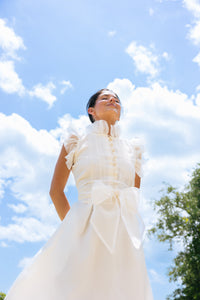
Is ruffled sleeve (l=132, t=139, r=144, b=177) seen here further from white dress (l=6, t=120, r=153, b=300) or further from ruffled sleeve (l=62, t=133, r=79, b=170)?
ruffled sleeve (l=62, t=133, r=79, b=170)

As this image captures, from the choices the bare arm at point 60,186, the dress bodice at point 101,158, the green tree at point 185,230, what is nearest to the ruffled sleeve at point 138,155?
the dress bodice at point 101,158

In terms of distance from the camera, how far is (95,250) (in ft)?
7.29

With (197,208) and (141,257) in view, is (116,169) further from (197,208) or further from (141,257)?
(197,208)

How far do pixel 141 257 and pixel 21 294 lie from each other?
84 centimetres

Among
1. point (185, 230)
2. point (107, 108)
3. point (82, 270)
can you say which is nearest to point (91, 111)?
point (107, 108)

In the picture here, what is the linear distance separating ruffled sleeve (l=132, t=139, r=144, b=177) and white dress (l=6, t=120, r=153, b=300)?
1.13 ft

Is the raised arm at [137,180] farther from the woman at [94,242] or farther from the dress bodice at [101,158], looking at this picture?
the woman at [94,242]

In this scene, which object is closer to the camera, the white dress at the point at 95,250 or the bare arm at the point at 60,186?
the white dress at the point at 95,250

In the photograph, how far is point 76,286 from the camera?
6.77ft

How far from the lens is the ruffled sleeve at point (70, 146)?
9.27 ft

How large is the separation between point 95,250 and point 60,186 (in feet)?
2.56

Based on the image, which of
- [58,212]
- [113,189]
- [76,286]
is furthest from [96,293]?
[58,212]

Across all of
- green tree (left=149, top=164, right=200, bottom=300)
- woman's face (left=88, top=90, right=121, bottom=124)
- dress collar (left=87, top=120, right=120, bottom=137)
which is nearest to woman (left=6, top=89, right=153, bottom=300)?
dress collar (left=87, top=120, right=120, bottom=137)

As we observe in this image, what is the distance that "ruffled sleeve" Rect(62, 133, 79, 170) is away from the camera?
282 centimetres
